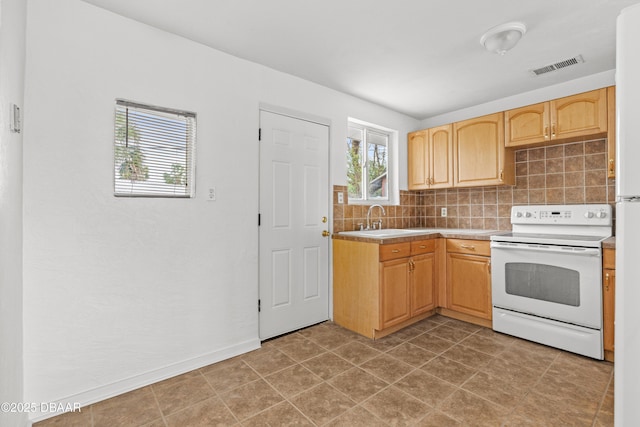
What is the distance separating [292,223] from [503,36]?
215 centimetres

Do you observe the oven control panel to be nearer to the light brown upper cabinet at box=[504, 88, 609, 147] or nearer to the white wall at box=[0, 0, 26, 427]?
the light brown upper cabinet at box=[504, 88, 609, 147]

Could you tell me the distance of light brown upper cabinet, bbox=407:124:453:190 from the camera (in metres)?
3.61

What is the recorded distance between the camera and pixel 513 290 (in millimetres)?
2736

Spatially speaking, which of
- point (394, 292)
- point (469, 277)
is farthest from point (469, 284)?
point (394, 292)

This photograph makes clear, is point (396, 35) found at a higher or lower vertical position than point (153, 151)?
higher

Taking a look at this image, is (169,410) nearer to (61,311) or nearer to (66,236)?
(61,311)

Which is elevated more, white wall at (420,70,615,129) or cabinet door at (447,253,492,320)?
white wall at (420,70,615,129)

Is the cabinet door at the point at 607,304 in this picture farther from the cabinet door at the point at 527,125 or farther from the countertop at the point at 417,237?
the cabinet door at the point at 527,125

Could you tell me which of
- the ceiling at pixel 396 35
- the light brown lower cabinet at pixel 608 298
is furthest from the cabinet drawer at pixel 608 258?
the ceiling at pixel 396 35

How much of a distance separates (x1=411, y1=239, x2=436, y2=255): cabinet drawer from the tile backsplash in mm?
665

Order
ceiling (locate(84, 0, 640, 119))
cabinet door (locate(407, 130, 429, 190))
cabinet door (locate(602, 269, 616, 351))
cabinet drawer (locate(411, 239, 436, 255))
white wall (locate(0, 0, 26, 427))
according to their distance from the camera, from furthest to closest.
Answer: cabinet door (locate(407, 130, 429, 190)), cabinet drawer (locate(411, 239, 436, 255)), cabinet door (locate(602, 269, 616, 351)), ceiling (locate(84, 0, 640, 119)), white wall (locate(0, 0, 26, 427))

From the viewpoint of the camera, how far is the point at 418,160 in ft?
12.8

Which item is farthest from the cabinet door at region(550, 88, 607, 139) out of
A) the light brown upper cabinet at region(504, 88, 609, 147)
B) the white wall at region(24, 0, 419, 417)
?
the white wall at region(24, 0, 419, 417)

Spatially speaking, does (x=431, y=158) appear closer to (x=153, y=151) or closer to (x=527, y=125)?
(x=527, y=125)
